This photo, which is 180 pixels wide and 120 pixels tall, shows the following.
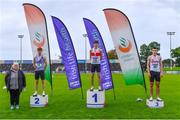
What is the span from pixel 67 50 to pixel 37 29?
140 centimetres

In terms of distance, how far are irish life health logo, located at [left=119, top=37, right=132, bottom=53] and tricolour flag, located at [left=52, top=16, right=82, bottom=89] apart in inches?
81.5

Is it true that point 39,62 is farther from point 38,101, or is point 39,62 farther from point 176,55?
point 176,55

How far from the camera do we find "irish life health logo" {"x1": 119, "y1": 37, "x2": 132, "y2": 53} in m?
16.1

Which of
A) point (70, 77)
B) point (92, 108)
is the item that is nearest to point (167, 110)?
point (92, 108)

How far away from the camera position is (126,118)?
12.9m

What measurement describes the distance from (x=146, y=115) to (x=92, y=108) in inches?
87.3

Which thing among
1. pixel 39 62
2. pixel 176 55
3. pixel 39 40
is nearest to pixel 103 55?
pixel 39 40

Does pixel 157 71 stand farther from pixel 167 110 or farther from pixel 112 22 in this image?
pixel 112 22

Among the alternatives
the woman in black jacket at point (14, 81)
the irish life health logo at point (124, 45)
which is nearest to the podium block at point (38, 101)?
the woman in black jacket at point (14, 81)

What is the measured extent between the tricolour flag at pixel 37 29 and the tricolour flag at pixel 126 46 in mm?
2467

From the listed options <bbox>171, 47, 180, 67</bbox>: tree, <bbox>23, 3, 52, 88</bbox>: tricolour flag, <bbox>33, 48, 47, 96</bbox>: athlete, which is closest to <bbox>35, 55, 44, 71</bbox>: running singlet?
<bbox>33, 48, 47, 96</bbox>: athlete

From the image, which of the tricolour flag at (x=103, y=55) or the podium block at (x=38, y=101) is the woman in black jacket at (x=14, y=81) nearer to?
the podium block at (x=38, y=101)

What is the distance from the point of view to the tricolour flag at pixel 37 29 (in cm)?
1697

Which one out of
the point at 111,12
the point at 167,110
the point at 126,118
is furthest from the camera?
the point at 111,12
